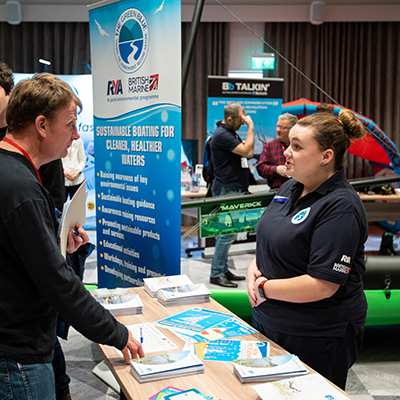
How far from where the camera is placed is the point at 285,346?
1631 millimetres

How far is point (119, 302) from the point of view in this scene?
1.91 m

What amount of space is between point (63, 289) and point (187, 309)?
83cm

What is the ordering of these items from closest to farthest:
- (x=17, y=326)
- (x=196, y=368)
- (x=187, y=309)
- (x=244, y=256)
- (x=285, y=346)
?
(x=17, y=326) → (x=196, y=368) → (x=285, y=346) → (x=187, y=309) → (x=244, y=256)

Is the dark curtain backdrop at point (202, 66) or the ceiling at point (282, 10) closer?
the ceiling at point (282, 10)

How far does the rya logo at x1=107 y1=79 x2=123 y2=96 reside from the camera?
2.75 meters

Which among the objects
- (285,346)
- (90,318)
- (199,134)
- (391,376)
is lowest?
(391,376)

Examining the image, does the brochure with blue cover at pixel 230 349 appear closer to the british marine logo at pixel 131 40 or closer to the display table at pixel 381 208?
the british marine logo at pixel 131 40

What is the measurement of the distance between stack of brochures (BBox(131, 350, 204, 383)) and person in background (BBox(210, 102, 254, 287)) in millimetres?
2679

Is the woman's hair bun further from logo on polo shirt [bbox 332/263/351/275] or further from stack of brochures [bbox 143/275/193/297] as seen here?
stack of brochures [bbox 143/275/193/297]

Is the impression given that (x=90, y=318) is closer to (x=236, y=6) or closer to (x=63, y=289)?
(x=63, y=289)

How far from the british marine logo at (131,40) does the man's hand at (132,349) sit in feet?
5.20

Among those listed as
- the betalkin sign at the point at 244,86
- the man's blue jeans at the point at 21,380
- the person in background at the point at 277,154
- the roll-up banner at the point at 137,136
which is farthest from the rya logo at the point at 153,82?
the betalkin sign at the point at 244,86

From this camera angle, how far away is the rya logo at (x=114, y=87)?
275cm

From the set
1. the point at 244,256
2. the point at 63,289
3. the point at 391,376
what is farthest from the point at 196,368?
the point at 244,256
